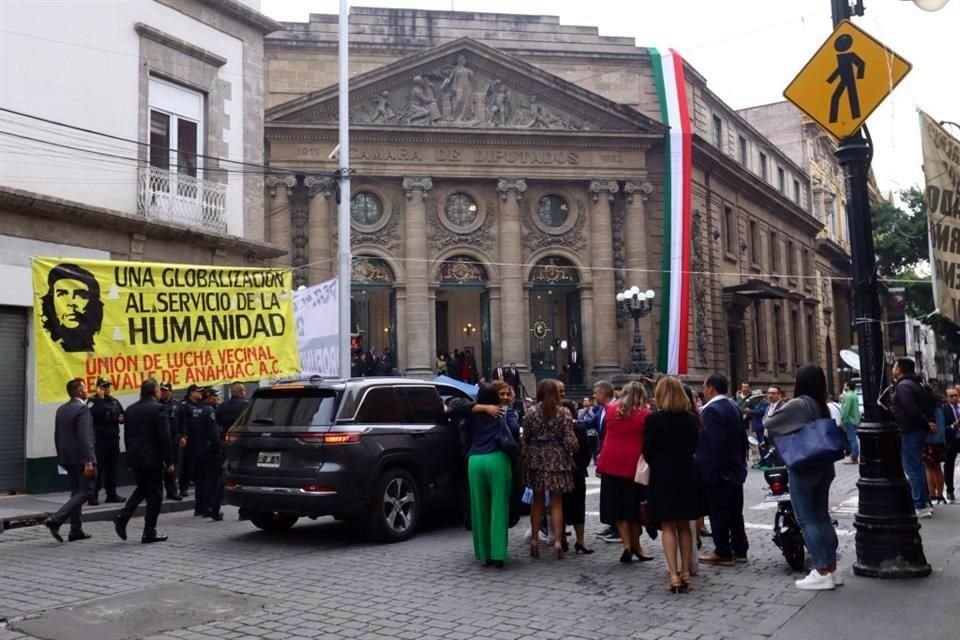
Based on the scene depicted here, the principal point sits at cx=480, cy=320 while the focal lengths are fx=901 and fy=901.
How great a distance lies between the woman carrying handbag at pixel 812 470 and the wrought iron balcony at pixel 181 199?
12.8m

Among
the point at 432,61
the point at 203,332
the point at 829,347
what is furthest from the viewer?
the point at 829,347

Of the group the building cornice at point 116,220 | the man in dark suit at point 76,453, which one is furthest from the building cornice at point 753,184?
the man in dark suit at point 76,453

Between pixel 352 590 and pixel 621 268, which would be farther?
pixel 621 268

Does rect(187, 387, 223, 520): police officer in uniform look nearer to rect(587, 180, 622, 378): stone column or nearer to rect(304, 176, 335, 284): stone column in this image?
rect(304, 176, 335, 284): stone column

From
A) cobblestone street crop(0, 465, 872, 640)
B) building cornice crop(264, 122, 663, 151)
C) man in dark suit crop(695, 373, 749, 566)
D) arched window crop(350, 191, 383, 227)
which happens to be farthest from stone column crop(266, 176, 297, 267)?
man in dark suit crop(695, 373, 749, 566)

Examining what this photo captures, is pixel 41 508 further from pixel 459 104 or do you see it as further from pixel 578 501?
pixel 459 104

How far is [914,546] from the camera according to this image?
7523mm

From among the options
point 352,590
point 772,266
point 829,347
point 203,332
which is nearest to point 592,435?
point 203,332

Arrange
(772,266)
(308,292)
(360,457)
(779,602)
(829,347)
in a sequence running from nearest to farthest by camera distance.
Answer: (779,602) → (360,457) → (308,292) → (772,266) → (829,347)

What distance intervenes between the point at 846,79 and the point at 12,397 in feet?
42.4

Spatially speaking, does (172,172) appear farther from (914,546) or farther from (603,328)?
(603,328)

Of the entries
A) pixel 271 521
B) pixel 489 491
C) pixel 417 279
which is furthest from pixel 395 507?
pixel 417 279

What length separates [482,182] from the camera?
34.0 meters

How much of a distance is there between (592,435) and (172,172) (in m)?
9.55
